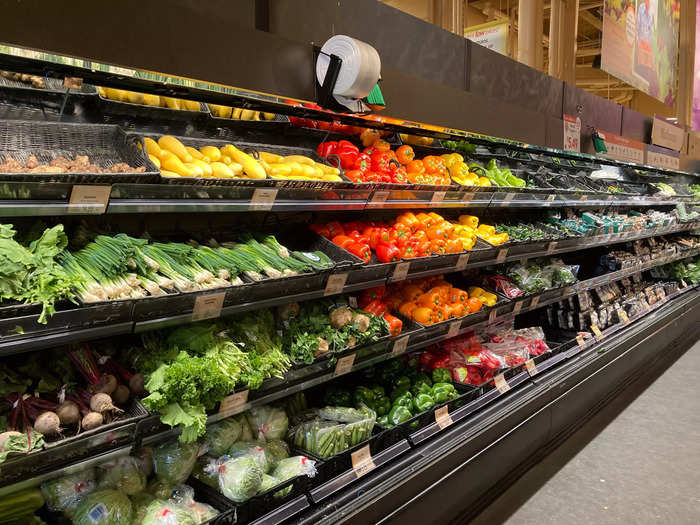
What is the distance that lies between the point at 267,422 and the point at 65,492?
850mm

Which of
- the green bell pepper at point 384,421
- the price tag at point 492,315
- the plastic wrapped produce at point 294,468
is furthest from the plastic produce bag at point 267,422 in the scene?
the price tag at point 492,315

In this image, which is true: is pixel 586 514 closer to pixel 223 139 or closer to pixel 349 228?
pixel 349 228

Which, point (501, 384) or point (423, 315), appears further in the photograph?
point (501, 384)

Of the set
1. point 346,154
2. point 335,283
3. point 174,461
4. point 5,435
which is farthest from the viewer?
point 346,154

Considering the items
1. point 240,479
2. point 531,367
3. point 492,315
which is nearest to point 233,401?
point 240,479

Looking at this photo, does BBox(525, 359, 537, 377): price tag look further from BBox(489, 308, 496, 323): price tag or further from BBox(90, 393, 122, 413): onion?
BBox(90, 393, 122, 413): onion

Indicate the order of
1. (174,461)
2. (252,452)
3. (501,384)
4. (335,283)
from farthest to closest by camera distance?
(501,384) < (335,283) < (252,452) < (174,461)

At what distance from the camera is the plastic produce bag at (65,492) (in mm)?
1791

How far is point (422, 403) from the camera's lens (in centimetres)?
292

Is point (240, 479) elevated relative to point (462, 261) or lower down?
lower down

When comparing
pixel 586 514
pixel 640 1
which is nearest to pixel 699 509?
pixel 586 514

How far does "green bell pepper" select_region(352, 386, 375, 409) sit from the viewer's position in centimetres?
286

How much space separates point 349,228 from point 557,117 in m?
2.22

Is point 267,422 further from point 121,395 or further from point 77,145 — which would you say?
point 77,145
